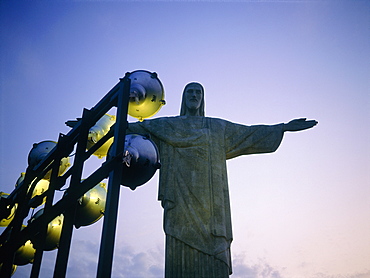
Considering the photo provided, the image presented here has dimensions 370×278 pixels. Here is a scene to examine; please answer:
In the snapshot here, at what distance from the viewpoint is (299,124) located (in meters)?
7.48

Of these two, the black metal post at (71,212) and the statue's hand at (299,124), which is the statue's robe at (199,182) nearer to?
the statue's hand at (299,124)

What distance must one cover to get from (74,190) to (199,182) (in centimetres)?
271

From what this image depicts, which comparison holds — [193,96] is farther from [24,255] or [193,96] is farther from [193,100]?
[24,255]

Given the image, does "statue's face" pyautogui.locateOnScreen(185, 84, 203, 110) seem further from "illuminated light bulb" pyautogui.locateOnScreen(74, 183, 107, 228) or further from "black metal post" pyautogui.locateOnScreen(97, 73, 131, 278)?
"black metal post" pyautogui.locateOnScreen(97, 73, 131, 278)

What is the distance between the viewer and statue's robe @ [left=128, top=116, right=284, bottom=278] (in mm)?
6168

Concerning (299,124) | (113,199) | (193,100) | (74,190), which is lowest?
(113,199)

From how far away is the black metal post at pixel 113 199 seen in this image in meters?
3.69

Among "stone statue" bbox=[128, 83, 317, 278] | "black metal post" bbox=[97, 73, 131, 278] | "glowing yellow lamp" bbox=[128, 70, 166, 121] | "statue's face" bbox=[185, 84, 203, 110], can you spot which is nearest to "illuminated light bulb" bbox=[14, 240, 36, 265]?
"stone statue" bbox=[128, 83, 317, 278]

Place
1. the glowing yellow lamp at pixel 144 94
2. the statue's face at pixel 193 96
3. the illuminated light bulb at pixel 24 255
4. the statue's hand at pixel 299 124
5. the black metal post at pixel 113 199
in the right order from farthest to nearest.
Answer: the statue's face at pixel 193 96 < the statue's hand at pixel 299 124 < the illuminated light bulb at pixel 24 255 < the glowing yellow lamp at pixel 144 94 < the black metal post at pixel 113 199

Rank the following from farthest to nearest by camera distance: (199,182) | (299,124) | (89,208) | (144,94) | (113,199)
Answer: (299,124) → (199,182) → (89,208) → (144,94) → (113,199)

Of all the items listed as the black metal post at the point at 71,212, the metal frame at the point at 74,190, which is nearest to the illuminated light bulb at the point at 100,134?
the metal frame at the point at 74,190

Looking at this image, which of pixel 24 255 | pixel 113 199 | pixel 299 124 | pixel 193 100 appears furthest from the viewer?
pixel 193 100

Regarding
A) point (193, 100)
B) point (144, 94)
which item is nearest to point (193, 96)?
point (193, 100)

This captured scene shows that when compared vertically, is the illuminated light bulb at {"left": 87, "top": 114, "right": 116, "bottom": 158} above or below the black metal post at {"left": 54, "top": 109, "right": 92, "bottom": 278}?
above
